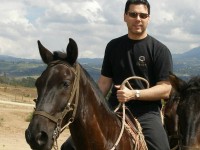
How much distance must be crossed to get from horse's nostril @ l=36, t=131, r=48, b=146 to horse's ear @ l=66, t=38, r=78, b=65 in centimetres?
93

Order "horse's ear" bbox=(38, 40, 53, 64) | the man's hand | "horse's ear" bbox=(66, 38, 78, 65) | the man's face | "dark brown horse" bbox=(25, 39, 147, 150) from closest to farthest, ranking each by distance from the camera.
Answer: "dark brown horse" bbox=(25, 39, 147, 150) < "horse's ear" bbox=(66, 38, 78, 65) < "horse's ear" bbox=(38, 40, 53, 64) < the man's hand < the man's face

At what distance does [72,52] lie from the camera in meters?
4.67

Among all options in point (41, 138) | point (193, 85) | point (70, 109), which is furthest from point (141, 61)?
point (41, 138)

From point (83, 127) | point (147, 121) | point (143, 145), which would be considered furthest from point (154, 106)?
point (83, 127)

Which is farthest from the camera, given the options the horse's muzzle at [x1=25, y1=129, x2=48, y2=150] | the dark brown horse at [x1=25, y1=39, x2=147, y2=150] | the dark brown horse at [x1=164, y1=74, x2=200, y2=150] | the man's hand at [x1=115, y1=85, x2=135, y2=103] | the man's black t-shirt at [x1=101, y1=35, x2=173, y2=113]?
the man's black t-shirt at [x1=101, y1=35, x2=173, y2=113]

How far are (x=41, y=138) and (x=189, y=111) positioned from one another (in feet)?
6.83

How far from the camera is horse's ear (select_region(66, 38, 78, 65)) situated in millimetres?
4594

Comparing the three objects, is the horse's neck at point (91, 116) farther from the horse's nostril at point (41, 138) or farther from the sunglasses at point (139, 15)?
the sunglasses at point (139, 15)

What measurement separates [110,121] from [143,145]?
681 mm

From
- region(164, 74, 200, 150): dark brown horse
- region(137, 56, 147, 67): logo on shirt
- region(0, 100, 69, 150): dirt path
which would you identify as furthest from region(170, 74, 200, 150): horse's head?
region(0, 100, 69, 150): dirt path

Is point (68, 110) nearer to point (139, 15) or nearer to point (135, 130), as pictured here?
point (135, 130)

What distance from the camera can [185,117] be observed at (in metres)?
5.33

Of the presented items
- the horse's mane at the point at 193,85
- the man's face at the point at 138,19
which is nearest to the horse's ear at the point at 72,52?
the man's face at the point at 138,19

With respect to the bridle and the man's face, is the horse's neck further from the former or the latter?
the man's face
